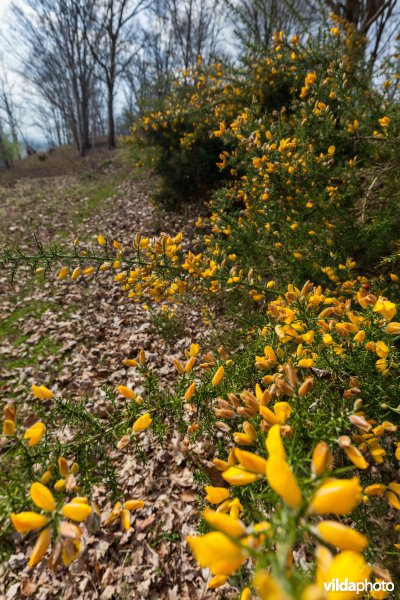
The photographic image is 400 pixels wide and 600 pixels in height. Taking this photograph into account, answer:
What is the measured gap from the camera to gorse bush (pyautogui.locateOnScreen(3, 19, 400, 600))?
56 cm

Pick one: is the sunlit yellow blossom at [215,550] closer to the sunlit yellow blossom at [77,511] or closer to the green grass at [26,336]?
the sunlit yellow blossom at [77,511]

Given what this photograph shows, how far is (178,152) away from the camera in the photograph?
6.96 metres

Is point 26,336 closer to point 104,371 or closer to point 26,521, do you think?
point 104,371

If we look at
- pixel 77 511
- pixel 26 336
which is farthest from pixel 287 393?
pixel 26 336

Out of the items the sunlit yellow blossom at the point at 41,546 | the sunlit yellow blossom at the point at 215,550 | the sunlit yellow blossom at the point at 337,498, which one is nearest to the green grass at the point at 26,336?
the sunlit yellow blossom at the point at 41,546

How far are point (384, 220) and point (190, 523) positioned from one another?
2968 millimetres

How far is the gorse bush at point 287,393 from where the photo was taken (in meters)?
0.56

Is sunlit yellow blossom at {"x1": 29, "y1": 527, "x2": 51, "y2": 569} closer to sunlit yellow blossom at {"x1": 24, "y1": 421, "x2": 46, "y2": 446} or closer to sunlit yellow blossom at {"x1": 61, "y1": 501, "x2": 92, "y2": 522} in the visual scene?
sunlit yellow blossom at {"x1": 61, "y1": 501, "x2": 92, "y2": 522}

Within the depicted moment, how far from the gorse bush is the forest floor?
1.19 ft

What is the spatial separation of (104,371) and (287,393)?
3.28m

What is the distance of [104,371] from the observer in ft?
12.5

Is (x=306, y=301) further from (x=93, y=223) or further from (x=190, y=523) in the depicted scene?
(x=93, y=223)

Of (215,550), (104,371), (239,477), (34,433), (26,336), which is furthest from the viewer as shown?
(26,336)

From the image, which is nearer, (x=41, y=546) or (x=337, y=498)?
(x=337, y=498)
